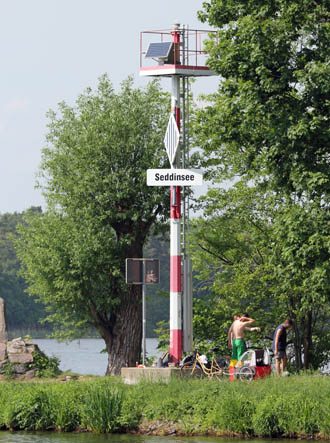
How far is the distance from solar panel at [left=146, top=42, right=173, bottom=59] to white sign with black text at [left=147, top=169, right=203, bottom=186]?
10.1ft

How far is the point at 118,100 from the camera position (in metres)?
35.8

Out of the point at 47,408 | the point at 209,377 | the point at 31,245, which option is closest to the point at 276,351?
the point at 209,377

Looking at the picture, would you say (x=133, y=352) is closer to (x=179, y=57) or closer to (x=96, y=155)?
(x=96, y=155)

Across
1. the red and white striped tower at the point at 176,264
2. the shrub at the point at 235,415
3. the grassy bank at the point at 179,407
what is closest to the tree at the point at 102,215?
the red and white striped tower at the point at 176,264

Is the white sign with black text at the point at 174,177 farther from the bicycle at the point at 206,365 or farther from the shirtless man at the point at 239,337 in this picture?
the bicycle at the point at 206,365

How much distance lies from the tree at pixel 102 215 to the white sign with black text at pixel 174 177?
770cm

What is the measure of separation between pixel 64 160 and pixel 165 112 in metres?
4.05

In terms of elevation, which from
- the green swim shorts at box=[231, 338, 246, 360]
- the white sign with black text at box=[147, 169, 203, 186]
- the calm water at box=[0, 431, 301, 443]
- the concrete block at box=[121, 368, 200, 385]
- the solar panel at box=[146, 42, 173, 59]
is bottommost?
the calm water at box=[0, 431, 301, 443]

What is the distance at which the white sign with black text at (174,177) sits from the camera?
25859 millimetres

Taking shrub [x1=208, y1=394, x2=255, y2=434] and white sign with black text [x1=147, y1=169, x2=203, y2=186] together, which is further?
white sign with black text [x1=147, y1=169, x2=203, y2=186]

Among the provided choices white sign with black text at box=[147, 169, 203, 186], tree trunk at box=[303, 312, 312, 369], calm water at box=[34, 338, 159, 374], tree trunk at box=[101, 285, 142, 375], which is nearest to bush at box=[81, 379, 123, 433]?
white sign with black text at box=[147, 169, 203, 186]

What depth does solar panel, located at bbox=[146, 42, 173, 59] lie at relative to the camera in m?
26.3

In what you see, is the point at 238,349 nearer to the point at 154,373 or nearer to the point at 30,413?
the point at 154,373

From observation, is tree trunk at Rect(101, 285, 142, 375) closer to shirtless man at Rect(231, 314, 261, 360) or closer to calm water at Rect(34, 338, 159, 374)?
calm water at Rect(34, 338, 159, 374)
